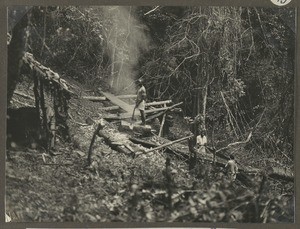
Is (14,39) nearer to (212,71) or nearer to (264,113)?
(212,71)

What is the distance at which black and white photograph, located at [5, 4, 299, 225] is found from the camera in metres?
2.20

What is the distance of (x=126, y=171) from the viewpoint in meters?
2.22

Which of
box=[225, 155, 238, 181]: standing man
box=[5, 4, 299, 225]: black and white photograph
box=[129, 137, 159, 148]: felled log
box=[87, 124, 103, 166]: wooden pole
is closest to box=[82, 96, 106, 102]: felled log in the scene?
box=[5, 4, 299, 225]: black and white photograph

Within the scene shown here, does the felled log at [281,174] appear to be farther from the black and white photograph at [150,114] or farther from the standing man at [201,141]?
the standing man at [201,141]

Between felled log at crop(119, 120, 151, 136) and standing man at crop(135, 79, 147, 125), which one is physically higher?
standing man at crop(135, 79, 147, 125)

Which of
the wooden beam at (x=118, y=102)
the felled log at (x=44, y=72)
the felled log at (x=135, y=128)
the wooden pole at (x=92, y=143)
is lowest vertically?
the wooden pole at (x=92, y=143)

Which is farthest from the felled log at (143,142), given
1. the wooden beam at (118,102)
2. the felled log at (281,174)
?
the felled log at (281,174)

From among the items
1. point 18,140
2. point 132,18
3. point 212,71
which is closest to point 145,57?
point 132,18

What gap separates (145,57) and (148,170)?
56cm

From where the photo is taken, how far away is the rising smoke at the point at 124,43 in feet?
7.28

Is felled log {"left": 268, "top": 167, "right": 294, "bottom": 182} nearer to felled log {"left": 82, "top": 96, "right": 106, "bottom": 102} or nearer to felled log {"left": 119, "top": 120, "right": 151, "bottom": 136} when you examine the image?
felled log {"left": 119, "top": 120, "right": 151, "bottom": 136}

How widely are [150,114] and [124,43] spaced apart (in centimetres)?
37

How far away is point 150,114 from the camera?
225 centimetres

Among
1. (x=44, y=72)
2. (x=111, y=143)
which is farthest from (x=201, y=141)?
(x=44, y=72)
